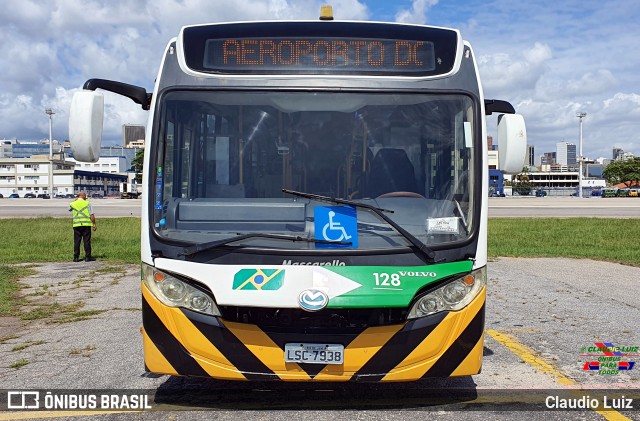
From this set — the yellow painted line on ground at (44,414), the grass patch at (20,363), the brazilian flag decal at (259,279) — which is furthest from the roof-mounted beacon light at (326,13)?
the grass patch at (20,363)

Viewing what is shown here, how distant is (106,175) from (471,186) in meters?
141

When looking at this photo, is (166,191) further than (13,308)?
No

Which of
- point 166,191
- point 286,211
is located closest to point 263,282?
point 286,211

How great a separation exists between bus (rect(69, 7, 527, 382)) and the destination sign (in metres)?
0.01

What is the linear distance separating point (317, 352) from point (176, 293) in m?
1.01

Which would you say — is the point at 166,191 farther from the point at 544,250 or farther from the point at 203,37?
the point at 544,250

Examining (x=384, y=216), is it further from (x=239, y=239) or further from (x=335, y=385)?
(x=335, y=385)

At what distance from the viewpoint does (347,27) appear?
495 centimetres

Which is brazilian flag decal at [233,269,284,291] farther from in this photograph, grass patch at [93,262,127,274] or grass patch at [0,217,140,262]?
grass patch at [0,217,140,262]

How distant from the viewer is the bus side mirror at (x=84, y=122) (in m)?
4.71

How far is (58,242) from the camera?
2139 cm

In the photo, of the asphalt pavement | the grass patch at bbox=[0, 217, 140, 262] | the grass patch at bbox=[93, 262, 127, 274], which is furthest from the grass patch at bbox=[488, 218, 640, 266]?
the grass patch at bbox=[0, 217, 140, 262]

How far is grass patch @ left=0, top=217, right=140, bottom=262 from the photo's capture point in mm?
17234

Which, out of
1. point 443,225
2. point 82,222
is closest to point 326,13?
point 443,225
